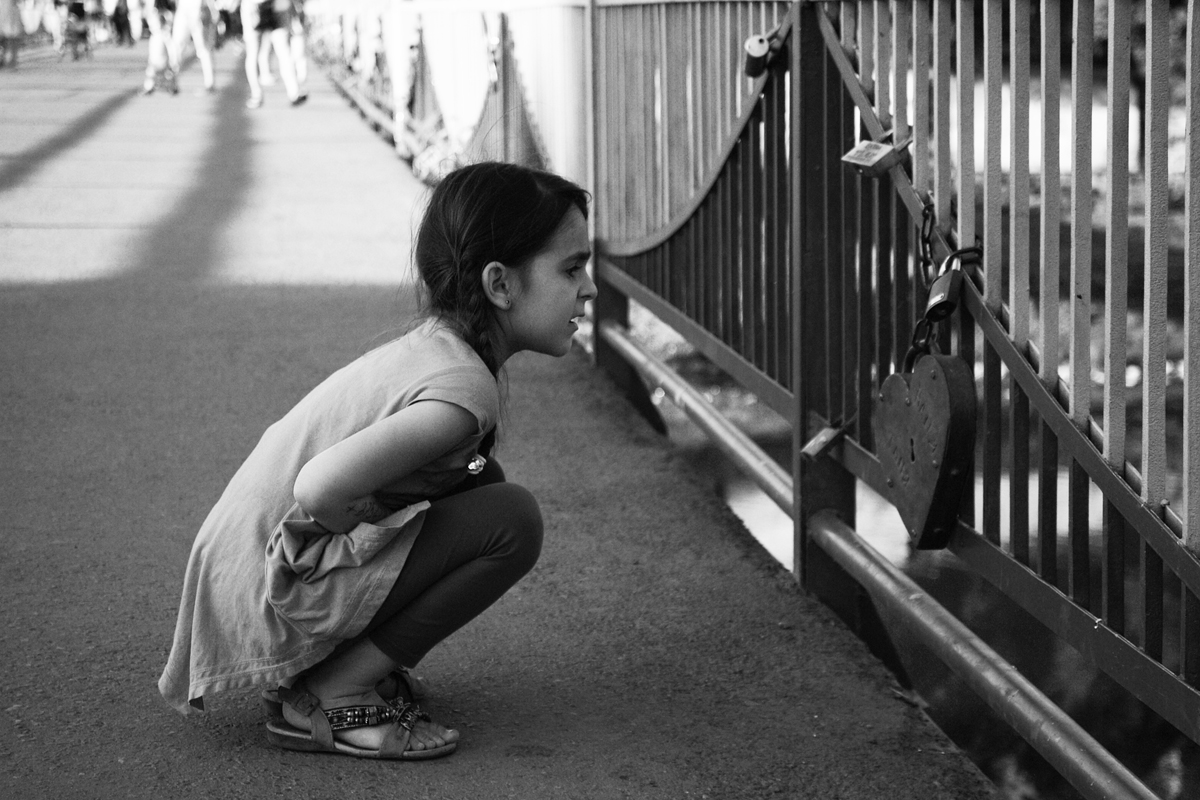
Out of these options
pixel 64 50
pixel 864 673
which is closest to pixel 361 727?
pixel 864 673

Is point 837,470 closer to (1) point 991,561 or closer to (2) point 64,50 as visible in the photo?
(1) point 991,561

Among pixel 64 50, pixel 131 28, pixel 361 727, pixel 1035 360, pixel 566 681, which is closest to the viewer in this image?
pixel 1035 360

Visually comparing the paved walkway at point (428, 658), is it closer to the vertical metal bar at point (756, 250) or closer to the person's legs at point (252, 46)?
the vertical metal bar at point (756, 250)

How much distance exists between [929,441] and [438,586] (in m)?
0.87

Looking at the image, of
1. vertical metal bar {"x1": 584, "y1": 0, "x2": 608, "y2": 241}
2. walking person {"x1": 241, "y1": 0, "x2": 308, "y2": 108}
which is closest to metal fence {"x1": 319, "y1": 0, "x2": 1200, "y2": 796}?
vertical metal bar {"x1": 584, "y1": 0, "x2": 608, "y2": 241}

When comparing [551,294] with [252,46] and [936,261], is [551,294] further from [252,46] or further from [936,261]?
[252,46]

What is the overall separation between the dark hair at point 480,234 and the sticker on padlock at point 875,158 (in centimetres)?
60

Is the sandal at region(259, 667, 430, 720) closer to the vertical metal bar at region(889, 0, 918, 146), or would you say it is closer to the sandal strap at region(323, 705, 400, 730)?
the sandal strap at region(323, 705, 400, 730)

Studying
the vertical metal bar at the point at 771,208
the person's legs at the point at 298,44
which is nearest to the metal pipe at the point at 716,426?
the vertical metal bar at the point at 771,208

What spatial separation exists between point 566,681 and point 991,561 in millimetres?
839

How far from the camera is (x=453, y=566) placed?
2510 mm

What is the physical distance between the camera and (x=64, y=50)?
31.1 meters

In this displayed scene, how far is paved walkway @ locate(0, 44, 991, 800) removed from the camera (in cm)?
252

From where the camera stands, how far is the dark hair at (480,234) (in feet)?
8.16
